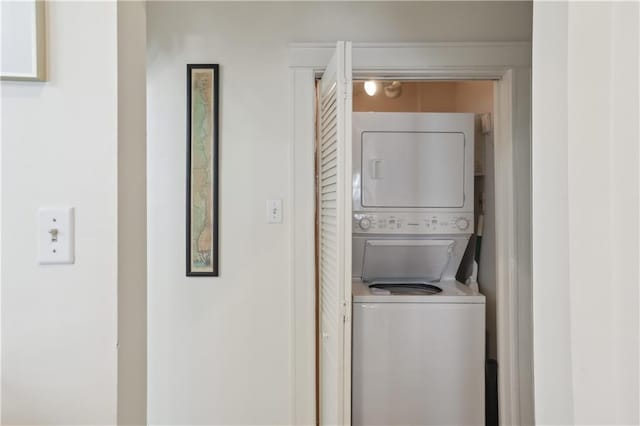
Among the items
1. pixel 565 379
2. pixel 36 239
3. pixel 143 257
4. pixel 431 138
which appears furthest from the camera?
pixel 431 138

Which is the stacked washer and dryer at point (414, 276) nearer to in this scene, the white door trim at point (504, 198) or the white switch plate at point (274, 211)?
the white door trim at point (504, 198)

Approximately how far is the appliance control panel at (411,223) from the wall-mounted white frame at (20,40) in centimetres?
182

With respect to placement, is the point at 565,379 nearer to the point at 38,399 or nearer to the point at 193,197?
the point at 38,399

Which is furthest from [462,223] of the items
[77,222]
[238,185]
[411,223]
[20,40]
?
[20,40]

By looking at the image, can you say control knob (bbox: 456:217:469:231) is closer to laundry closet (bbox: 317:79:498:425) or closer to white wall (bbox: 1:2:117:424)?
laundry closet (bbox: 317:79:498:425)

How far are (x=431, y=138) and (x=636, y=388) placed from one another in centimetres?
199

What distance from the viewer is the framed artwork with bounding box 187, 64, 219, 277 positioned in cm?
192

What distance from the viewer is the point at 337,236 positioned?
1532mm

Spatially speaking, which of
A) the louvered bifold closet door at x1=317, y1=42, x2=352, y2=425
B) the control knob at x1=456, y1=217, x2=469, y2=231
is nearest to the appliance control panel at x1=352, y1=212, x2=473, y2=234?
the control knob at x1=456, y1=217, x2=469, y2=231

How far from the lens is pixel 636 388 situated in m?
0.52

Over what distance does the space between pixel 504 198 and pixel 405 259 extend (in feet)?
2.53

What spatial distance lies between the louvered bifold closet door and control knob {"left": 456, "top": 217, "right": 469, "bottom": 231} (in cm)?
97

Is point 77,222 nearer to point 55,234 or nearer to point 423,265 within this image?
point 55,234

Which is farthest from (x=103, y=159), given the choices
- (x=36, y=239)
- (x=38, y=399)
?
(x=38, y=399)
